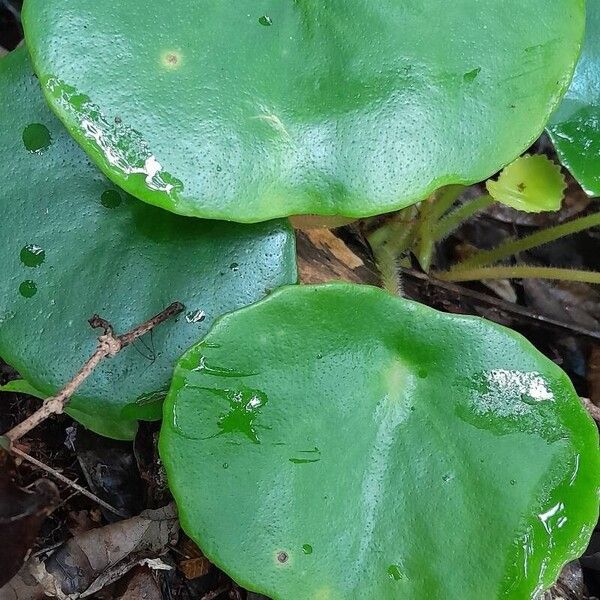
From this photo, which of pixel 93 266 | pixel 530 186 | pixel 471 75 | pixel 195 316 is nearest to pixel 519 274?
pixel 530 186

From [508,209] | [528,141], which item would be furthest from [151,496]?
[508,209]

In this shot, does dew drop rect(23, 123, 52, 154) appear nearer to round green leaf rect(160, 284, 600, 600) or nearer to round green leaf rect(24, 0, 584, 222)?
round green leaf rect(24, 0, 584, 222)

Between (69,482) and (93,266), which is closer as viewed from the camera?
(93,266)

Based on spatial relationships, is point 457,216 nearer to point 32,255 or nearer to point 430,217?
point 430,217

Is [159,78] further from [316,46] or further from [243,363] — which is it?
[243,363]

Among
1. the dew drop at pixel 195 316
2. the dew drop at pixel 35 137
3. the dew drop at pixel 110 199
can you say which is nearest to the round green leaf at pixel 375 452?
the dew drop at pixel 195 316

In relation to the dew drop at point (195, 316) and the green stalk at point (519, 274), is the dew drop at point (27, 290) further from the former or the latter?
the green stalk at point (519, 274)
